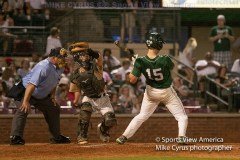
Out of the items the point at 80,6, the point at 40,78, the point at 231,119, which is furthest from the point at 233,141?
the point at 80,6

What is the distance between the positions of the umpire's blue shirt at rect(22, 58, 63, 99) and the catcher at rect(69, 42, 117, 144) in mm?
469

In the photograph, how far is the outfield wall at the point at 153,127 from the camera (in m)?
18.6

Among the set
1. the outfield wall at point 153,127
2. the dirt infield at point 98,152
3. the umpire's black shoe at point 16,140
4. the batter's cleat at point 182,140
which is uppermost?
the batter's cleat at point 182,140

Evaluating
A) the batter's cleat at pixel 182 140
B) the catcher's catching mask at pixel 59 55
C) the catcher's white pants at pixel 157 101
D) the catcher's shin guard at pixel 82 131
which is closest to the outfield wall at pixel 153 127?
the catcher's shin guard at pixel 82 131

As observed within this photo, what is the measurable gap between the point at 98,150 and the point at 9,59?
8074mm

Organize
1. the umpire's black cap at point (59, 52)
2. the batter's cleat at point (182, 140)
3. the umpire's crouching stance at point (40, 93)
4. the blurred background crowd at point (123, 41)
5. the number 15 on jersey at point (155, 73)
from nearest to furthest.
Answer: the batter's cleat at point (182, 140) → the number 15 on jersey at point (155, 73) → the umpire's crouching stance at point (40, 93) → the umpire's black cap at point (59, 52) → the blurred background crowd at point (123, 41)

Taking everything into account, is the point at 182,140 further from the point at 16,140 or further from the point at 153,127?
the point at 153,127

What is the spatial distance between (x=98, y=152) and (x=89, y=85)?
5.40 feet

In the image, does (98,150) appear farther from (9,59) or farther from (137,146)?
(9,59)

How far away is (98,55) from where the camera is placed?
15.6 m

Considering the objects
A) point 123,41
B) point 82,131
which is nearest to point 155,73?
point 82,131

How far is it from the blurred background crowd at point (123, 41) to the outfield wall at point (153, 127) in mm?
1510

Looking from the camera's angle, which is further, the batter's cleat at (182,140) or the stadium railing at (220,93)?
the stadium railing at (220,93)

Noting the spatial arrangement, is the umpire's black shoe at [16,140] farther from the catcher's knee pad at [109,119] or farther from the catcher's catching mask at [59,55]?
the catcher's knee pad at [109,119]
